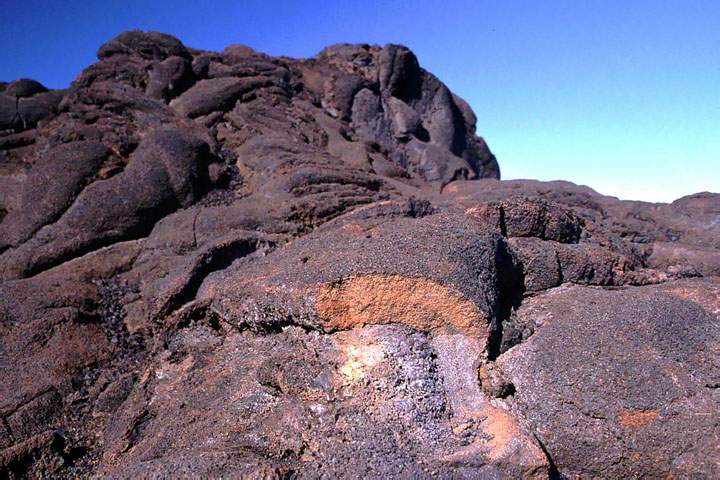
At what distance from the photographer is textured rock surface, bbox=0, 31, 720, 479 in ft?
12.2

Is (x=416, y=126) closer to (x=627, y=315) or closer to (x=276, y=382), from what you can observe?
(x=627, y=315)

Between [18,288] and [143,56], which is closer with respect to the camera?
[18,288]

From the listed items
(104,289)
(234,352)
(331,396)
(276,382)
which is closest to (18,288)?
(104,289)

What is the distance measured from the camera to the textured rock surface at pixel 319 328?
372 centimetres

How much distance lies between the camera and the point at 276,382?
4.03 metres

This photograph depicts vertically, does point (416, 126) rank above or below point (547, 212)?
above

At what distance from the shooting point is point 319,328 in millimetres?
4344

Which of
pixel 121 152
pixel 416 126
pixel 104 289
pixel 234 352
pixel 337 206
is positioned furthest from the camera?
pixel 416 126

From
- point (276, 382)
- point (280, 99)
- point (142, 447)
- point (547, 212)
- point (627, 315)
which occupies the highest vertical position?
point (280, 99)

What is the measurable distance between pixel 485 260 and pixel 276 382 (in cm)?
200

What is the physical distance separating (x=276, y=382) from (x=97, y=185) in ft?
14.6

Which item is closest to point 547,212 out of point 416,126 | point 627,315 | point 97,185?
point 627,315

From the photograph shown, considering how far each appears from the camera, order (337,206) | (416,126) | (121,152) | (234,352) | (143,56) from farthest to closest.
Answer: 1. (416,126)
2. (143,56)
3. (121,152)
4. (337,206)
5. (234,352)

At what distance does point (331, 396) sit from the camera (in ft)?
12.5
